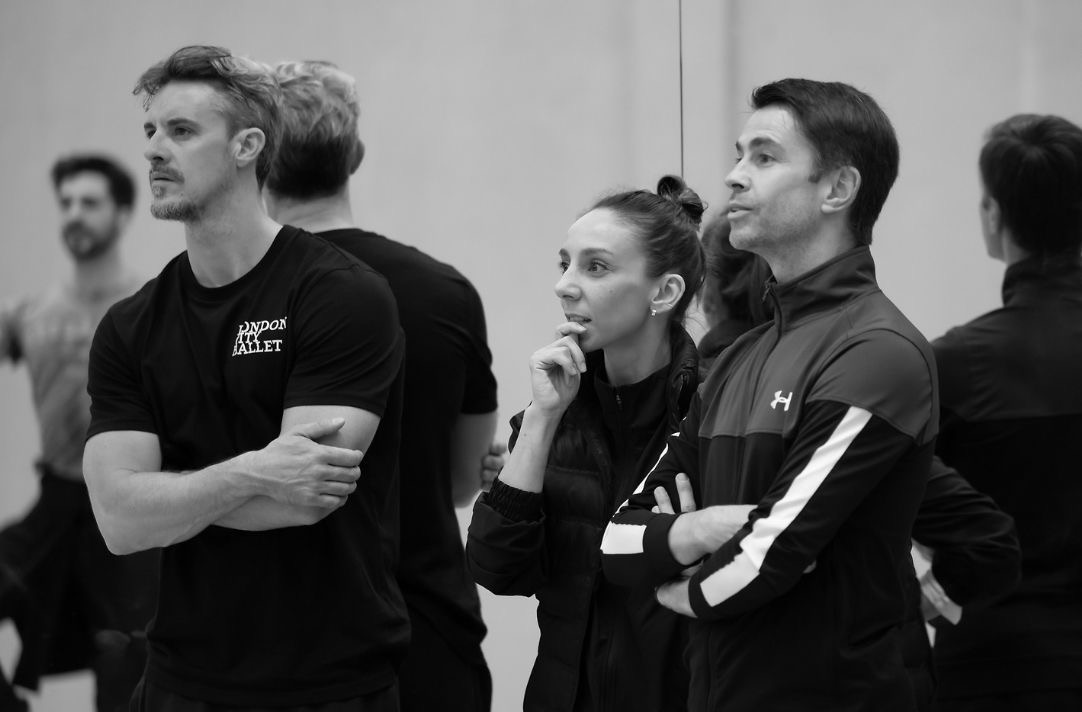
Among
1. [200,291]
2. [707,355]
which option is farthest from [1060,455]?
[200,291]

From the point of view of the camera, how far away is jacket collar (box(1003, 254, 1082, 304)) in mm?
2648

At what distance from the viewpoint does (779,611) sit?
1721mm

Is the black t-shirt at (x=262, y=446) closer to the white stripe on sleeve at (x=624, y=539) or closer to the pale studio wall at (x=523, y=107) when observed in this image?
the white stripe on sleeve at (x=624, y=539)

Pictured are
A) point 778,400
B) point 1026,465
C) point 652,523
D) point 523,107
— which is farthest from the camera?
point 523,107

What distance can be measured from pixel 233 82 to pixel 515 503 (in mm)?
946

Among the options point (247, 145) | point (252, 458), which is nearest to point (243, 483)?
point (252, 458)

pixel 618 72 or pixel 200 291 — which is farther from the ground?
pixel 618 72

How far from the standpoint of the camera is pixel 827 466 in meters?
1.65

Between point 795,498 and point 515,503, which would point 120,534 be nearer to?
point 515,503

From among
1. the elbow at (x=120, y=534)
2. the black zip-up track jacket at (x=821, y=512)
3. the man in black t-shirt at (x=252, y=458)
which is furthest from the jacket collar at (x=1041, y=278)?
the elbow at (x=120, y=534)

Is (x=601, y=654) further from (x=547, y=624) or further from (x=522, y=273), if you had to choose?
(x=522, y=273)

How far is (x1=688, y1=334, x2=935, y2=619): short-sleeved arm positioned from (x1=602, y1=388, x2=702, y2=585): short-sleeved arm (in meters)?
0.14

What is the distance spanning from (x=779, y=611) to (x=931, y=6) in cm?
221

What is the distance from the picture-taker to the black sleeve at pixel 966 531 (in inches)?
87.0
